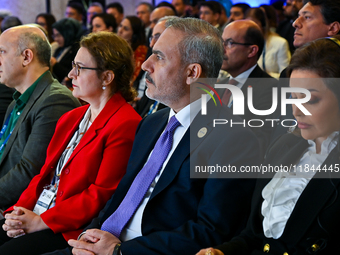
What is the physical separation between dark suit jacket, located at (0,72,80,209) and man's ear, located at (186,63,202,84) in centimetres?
110

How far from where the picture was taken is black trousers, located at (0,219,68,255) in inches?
77.7

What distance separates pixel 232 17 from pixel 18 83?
3.56 meters

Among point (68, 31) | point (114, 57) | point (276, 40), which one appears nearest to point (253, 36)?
point (276, 40)

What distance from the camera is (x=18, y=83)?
2949mm

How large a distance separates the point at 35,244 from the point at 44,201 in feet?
1.09

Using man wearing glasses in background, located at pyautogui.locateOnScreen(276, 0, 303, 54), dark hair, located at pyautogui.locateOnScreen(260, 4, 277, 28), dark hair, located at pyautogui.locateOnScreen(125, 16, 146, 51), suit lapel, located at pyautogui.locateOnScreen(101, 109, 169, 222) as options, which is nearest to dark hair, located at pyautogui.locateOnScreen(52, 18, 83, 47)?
dark hair, located at pyautogui.locateOnScreen(125, 16, 146, 51)

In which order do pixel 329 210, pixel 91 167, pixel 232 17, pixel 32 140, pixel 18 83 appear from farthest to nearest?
1. pixel 232 17
2. pixel 18 83
3. pixel 32 140
4. pixel 91 167
5. pixel 329 210

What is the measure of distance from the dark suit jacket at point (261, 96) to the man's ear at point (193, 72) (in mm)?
699

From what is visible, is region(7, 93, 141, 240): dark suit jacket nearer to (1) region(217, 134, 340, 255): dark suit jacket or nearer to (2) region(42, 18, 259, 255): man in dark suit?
(2) region(42, 18, 259, 255): man in dark suit

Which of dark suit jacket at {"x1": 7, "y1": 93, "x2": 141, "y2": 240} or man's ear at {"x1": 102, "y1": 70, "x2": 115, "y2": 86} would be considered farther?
man's ear at {"x1": 102, "y1": 70, "x2": 115, "y2": 86}

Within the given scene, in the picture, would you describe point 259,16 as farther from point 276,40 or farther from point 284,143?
point 284,143

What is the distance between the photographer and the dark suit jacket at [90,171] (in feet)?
6.79

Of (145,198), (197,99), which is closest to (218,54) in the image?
(197,99)

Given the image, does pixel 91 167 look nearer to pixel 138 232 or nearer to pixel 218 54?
pixel 138 232
